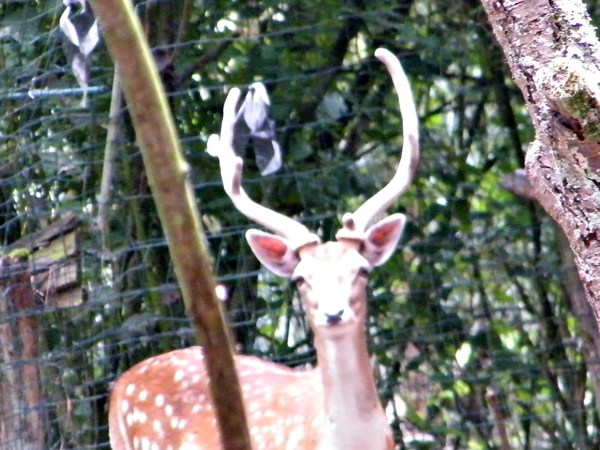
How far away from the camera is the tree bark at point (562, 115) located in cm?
158

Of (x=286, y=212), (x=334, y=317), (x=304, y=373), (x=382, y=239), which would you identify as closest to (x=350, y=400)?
(x=334, y=317)

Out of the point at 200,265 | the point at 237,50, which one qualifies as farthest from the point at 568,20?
the point at 237,50

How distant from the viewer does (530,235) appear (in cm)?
403

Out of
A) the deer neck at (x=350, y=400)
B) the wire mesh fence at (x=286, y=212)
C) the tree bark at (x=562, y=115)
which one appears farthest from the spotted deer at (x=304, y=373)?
the tree bark at (x=562, y=115)

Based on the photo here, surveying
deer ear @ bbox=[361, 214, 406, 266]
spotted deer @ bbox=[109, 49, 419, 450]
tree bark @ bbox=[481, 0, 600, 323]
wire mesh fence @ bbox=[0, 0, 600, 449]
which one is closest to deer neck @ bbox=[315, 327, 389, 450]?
spotted deer @ bbox=[109, 49, 419, 450]

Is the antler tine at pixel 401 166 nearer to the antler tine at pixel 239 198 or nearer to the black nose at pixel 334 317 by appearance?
the antler tine at pixel 239 198

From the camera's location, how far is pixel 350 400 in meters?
2.79

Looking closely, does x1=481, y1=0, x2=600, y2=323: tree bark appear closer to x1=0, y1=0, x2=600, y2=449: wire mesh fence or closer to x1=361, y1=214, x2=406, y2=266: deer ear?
x1=361, y1=214, x2=406, y2=266: deer ear

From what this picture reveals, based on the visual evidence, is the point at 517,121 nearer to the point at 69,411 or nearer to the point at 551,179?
the point at 69,411

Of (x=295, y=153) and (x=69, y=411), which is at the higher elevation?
(x=295, y=153)

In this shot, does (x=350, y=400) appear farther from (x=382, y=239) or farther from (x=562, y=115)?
(x=562, y=115)

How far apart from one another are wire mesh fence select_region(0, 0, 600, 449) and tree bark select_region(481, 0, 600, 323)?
7.12ft

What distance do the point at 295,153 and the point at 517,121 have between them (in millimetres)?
844

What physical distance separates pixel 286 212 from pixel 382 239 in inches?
38.4
